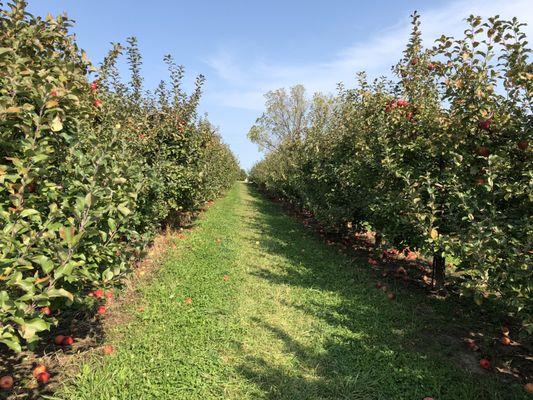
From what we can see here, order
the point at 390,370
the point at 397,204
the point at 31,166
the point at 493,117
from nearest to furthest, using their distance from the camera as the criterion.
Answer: the point at 31,166 < the point at 390,370 < the point at 493,117 < the point at 397,204

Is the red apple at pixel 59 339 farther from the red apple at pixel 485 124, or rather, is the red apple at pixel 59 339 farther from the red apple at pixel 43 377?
the red apple at pixel 485 124

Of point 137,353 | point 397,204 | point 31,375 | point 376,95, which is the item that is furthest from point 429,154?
point 31,375

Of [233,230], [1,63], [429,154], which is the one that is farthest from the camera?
[233,230]

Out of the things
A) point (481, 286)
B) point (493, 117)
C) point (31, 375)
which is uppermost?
point (493, 117)

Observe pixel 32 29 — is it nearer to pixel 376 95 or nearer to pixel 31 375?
pixel 31 375

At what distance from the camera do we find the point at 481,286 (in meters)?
3.20

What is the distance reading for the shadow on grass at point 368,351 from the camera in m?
3.41

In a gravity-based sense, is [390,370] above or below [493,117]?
below

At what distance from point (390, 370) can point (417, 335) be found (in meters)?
1.04

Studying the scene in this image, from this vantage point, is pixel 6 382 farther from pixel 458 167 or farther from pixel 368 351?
pixel 458 167

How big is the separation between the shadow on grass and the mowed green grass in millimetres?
14

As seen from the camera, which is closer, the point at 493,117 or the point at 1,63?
the point at 1,63

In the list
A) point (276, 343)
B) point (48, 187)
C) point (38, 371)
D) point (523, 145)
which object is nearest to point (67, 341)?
point (38, 371)

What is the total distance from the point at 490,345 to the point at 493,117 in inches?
109
